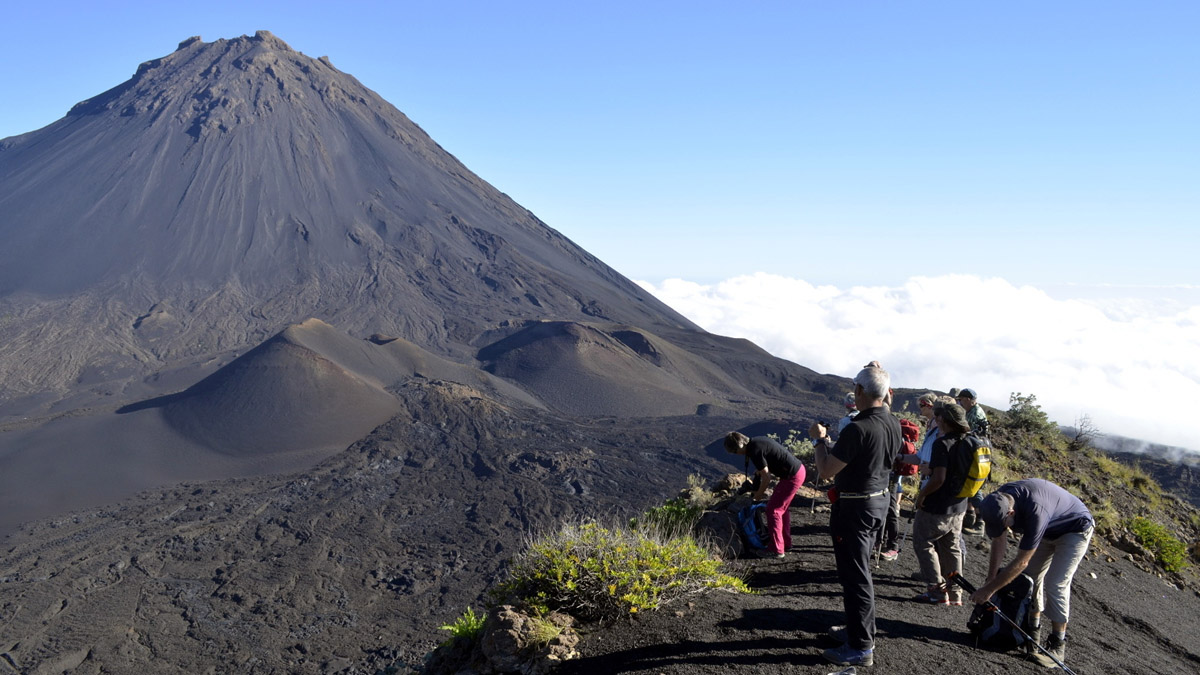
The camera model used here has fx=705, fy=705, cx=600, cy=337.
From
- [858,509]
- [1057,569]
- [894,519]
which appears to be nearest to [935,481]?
[1057,569]

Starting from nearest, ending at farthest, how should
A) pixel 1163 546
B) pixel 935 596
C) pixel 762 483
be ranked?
1. pixel 935 596
2. pixel 762 483
3. pixel 1163 546

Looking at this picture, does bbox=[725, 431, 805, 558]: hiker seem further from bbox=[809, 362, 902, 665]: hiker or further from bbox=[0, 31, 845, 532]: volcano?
bbox=[0, 31, 845, 532]: volcano

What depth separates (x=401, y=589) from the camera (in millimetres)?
17141

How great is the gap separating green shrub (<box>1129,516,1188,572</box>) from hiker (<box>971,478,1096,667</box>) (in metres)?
4.73

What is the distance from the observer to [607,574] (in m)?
4.28

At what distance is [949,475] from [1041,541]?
631 millimetres

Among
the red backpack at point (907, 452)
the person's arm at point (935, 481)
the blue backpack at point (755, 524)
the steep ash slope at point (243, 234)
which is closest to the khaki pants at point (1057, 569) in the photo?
the person's arm at point (935, 481)

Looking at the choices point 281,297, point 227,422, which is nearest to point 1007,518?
point 227,422

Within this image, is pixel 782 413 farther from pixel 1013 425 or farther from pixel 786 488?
pixel 786 488

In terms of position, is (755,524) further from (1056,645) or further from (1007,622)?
(1056,645)

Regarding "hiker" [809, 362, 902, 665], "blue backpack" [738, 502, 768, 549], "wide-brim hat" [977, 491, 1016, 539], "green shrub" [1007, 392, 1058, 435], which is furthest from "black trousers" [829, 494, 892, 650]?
"green shrub" [1007, 392, 1058, 435]

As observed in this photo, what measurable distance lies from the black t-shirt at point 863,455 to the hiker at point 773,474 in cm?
188

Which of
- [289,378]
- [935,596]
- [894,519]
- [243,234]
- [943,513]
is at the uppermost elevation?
[243,234]

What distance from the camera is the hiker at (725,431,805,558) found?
18.6ft
